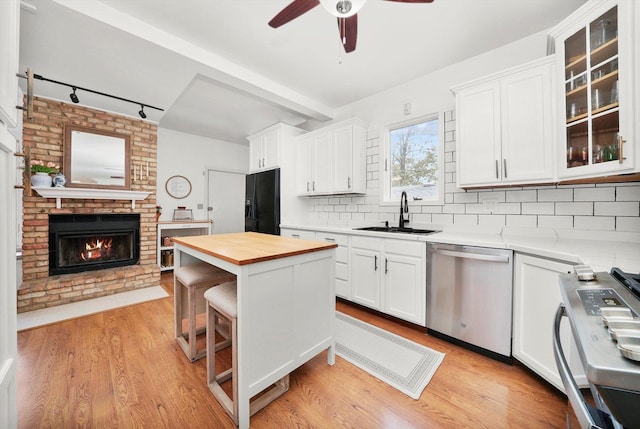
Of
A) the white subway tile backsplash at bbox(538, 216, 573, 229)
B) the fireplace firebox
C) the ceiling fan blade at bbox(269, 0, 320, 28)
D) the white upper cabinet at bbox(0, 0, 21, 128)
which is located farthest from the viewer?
the fireplace firebox

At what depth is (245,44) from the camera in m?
2.40

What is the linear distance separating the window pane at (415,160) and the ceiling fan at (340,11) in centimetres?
157

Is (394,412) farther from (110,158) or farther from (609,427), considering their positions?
(110,158)

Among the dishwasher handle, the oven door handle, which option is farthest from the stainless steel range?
the dishwasher handle

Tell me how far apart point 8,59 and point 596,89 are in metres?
2.98

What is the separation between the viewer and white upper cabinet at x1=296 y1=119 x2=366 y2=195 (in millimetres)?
3291

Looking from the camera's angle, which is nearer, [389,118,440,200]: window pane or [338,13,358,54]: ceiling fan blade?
[338,13,358,54]: ceiling fan blade

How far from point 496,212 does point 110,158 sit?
4.85 meters

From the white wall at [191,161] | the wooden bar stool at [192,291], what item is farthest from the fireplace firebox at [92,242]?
the wooden bar stool at [192,291]

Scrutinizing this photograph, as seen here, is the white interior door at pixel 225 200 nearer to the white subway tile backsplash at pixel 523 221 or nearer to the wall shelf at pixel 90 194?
the wall shelf at pixel 90 194

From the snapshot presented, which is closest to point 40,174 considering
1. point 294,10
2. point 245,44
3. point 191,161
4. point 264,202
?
point 191,161

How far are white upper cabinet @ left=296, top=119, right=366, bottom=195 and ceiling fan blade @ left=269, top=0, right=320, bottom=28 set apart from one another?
1.81 m

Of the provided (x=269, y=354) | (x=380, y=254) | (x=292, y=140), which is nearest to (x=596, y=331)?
(x=269, y=354)

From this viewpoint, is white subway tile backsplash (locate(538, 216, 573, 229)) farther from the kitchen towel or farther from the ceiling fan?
the ceiling fan
